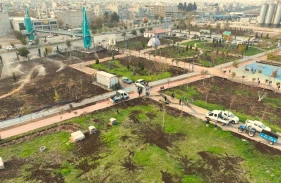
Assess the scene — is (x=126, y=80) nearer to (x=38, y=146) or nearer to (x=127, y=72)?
(x=127, y=72)

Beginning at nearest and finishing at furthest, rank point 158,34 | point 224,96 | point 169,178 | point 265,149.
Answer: point 169,178, point 265,149, point 224,96, point 158,34

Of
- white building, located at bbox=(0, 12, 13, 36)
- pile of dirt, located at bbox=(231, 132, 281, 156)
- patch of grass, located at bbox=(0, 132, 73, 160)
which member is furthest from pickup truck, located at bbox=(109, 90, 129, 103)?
white building, located at bbox=(0, 12, 13, 36)

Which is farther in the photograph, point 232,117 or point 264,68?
point 264,68

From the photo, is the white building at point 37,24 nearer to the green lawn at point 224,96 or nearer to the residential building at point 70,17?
the residential building at point 70,17

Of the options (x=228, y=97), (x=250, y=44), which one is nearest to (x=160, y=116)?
(x=228, y=97)

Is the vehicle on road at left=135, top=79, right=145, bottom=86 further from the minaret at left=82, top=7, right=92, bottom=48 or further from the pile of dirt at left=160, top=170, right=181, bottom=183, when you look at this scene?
the minaret at left=82, top=7, right=92, bottom=48

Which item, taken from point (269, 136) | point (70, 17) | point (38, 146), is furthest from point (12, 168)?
point (70, 17)
